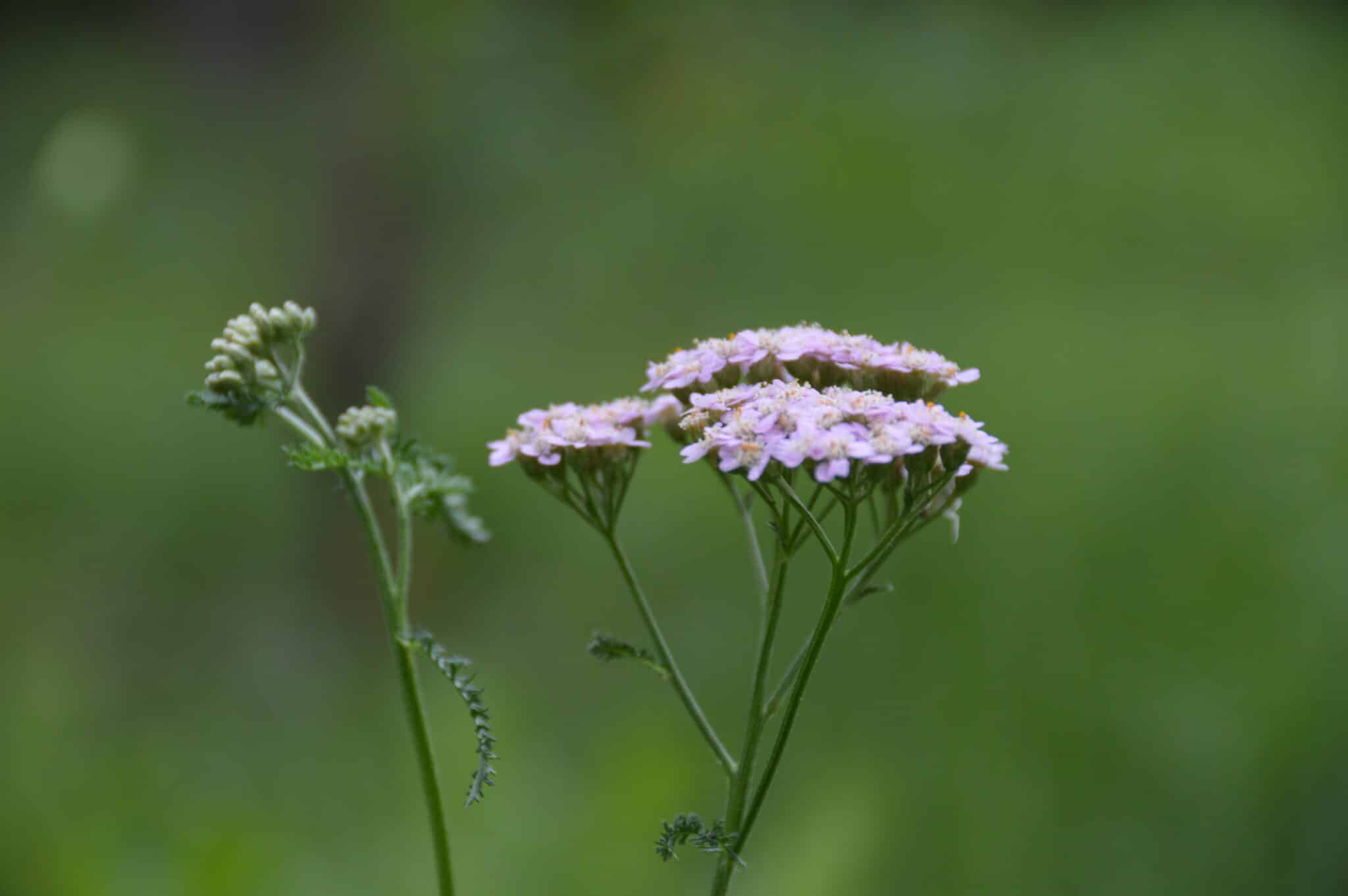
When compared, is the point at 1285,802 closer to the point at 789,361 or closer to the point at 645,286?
the point at 789,361

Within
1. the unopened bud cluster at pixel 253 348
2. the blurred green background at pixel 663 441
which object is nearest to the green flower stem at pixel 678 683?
the unopened bud cluster at pixel 253 348

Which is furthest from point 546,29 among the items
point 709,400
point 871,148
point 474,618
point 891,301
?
point 709,400

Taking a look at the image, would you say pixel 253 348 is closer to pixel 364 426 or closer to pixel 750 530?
pixel 364 426

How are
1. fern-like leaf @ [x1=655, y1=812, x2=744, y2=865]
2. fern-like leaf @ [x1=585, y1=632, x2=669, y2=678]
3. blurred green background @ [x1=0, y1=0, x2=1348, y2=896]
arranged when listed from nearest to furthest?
1. fern-like leaf @ [x1=655, y1=812, x2=744, y2=865]
2. fern-like leaf @ [x1=585, y1=632, x2=669, y2=678]
3. blurred green background @ [x1=0, y1=0, x2=1348, y2=896]

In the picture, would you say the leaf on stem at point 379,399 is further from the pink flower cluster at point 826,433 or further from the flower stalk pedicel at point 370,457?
the pink flower cluster at point 826,433

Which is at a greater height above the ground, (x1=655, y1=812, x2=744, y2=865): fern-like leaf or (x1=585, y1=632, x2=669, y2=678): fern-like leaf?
(x1=585, y1=632, x2=669, y2=678): fern-like leaf

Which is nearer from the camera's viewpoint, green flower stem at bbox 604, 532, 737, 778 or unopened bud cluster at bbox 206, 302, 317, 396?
green flower stem at bbox 604, 532, 737, 778

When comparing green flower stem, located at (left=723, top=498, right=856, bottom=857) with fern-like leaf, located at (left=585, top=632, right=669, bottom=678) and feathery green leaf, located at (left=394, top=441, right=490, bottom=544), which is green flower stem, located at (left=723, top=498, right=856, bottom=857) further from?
feathery green leaf, located at (left=394, top=441, right=490, bottom=544)

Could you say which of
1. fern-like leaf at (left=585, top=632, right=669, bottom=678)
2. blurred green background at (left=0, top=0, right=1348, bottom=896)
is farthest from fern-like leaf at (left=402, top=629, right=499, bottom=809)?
blurred green background at (left=0, top=0, right=1348, bottom=896)
